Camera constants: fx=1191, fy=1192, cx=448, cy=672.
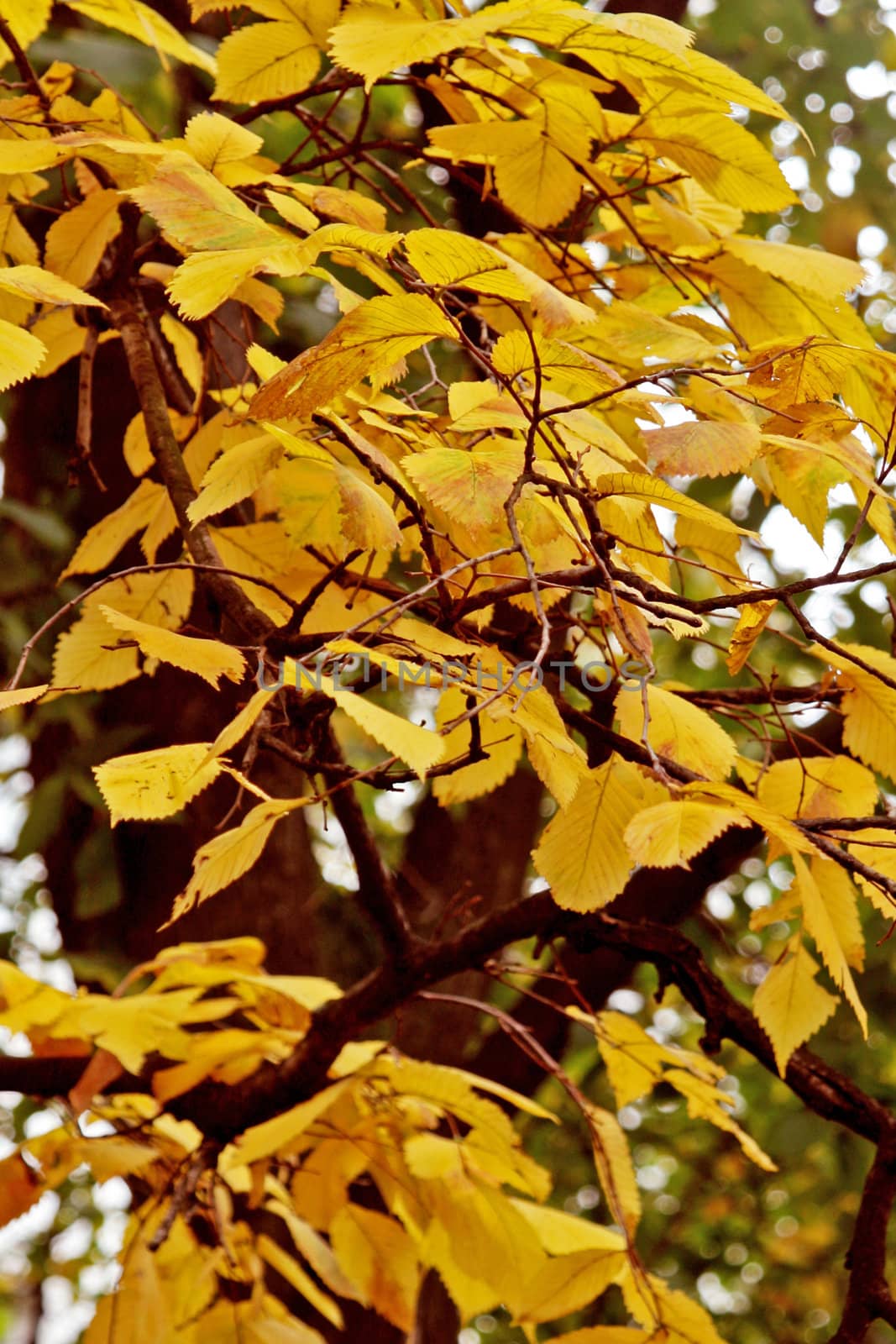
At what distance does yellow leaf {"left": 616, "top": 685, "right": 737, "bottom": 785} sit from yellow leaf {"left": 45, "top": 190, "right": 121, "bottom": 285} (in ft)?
1.80

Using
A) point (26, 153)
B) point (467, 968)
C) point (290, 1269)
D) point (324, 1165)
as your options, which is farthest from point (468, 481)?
point (290, 1269)

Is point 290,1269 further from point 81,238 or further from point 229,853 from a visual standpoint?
point 81,238

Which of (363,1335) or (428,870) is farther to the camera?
(428,870)

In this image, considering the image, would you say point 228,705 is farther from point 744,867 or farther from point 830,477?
point 744,867

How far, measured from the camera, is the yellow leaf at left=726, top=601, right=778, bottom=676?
72cm

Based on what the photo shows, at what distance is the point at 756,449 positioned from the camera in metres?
0.70

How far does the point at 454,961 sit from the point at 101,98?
878mm

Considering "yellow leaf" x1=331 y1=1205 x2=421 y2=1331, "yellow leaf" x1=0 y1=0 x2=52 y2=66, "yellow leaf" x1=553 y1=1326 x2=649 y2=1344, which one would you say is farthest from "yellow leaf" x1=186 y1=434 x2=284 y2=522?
"yellow leaf" x1=331 y1=1205 x2=421 y2=1331

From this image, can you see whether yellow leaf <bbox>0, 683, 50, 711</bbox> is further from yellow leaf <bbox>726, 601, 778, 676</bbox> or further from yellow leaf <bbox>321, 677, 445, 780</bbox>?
yellow leaf <bbox>726, 601, 778, 676</bbox>

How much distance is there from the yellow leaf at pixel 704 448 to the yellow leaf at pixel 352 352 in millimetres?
147

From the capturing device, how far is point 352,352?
2.18 feet

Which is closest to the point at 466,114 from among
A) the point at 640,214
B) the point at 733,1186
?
the point at 640,214

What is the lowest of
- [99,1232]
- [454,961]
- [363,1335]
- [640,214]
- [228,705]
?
[99,1232]

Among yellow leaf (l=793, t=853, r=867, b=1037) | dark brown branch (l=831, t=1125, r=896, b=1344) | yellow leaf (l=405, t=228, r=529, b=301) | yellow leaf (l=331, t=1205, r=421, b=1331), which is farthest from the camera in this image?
yellow leaf (l=331, t=1205, r=421, b=1331)
